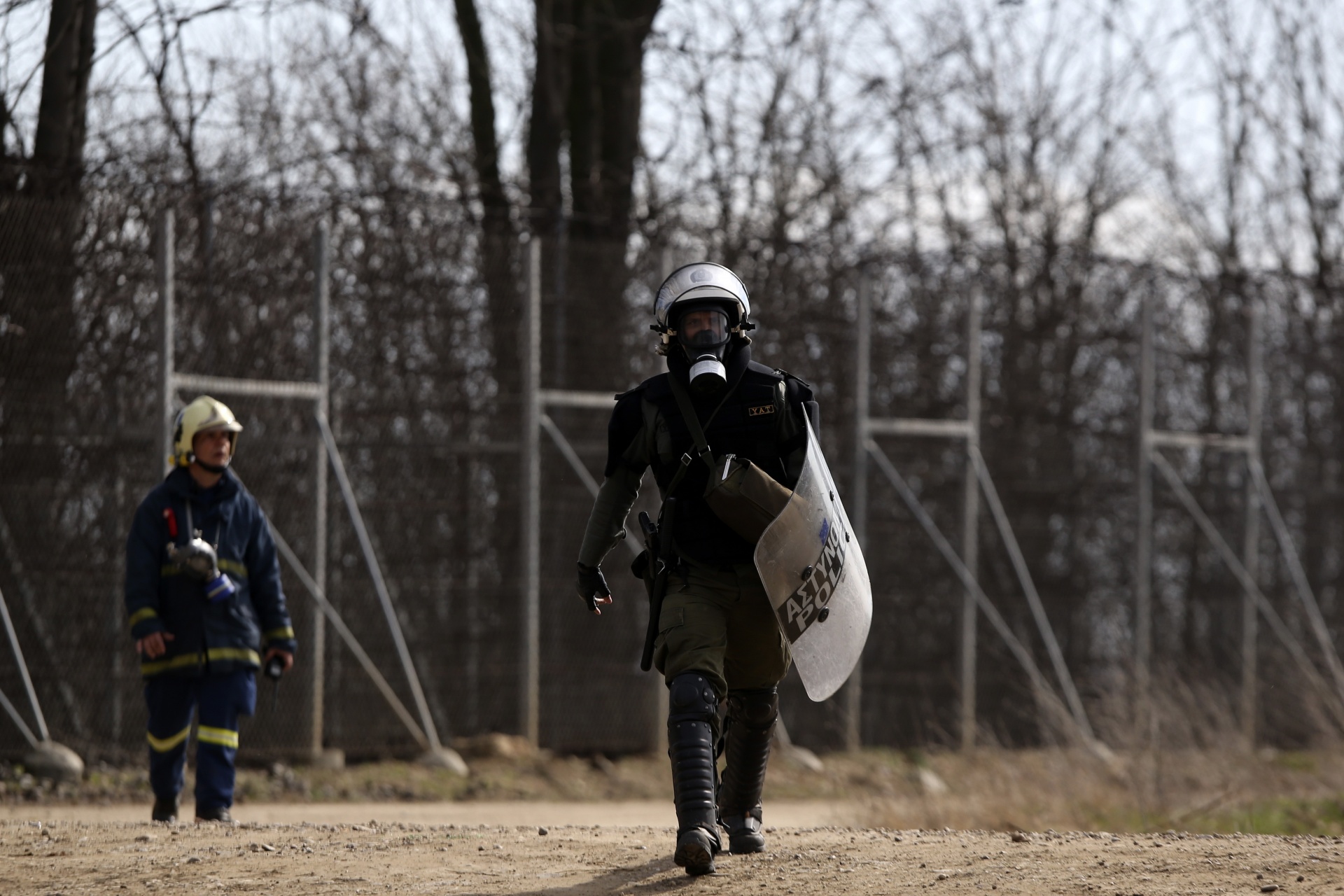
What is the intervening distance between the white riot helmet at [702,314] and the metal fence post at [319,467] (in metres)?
5.06

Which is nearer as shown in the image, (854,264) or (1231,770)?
(1231,770)

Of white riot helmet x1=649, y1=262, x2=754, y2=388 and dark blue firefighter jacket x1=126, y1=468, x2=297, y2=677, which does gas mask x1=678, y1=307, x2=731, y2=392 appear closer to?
white riot helmet x1=649, y1=262, x2=754, y2=388

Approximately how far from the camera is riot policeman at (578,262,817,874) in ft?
19.1

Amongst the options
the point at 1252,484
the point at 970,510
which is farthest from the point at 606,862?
the point at 1252,484

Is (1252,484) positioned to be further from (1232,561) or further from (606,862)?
(606,862)

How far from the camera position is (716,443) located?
234 inches

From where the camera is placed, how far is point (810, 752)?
12.2 meters

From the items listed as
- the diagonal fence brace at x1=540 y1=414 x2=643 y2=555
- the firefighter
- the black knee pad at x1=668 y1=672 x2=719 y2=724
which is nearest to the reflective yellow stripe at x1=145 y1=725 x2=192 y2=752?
the firefighter

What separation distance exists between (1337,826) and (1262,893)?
15.1 feet

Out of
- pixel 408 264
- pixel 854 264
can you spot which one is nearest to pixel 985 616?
pixel 854 264

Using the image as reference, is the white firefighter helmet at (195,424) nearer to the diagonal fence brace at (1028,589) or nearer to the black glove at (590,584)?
the black glove at (590,584)

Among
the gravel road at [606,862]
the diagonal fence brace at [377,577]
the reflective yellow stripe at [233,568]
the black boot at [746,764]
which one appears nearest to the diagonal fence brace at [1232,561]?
the diagonal fence brace at [377,577]

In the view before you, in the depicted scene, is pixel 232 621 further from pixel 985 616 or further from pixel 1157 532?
pixel 1157 532

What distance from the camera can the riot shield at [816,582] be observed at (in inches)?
227
